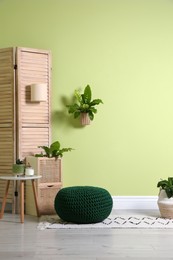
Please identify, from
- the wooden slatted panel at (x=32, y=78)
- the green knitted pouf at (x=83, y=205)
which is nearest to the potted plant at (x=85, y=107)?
the wooden slatted panel at (x=32, y=78)

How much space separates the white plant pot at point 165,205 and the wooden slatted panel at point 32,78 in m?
1.70

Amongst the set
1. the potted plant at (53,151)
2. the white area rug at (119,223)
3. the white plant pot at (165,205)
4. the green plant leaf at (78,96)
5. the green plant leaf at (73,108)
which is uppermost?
the green plant leaf at (78,96)

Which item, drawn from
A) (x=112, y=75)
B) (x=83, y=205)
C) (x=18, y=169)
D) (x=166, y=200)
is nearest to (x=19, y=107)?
(x=18, y=169)

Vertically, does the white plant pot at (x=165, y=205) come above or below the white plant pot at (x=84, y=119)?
below

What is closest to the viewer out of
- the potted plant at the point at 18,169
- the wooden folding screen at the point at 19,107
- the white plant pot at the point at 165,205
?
the white plant pot at the point at 165,205

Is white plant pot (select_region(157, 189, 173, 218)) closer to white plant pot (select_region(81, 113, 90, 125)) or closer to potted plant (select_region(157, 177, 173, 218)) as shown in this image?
potted plant (select_region(157, 177, 173, 218))

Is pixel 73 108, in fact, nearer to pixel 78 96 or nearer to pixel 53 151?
pixel 78 96

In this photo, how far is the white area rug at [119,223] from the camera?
4379mm

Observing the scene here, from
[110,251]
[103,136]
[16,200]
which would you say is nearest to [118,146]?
[103,136]

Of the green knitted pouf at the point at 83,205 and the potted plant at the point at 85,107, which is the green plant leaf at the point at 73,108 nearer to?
the potted plant at the point at 85,107

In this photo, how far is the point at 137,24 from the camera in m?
5.76

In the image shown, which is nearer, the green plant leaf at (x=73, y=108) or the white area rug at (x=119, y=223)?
the white area rug at (x=119, y=223)

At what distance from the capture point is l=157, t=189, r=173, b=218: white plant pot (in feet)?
15.7

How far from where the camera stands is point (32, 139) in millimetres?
5418
